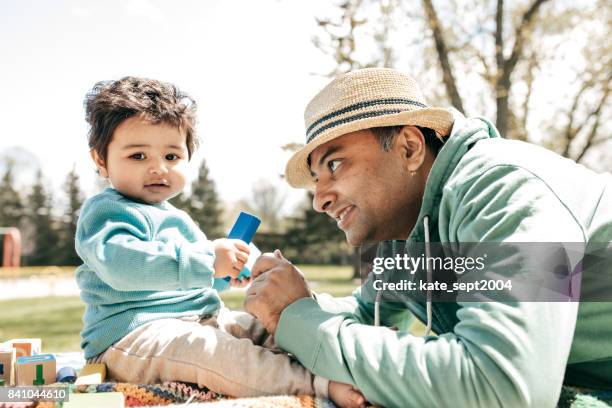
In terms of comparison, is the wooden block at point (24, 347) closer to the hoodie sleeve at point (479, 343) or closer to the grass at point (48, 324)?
the hoodie sleeve at point (479, 343)

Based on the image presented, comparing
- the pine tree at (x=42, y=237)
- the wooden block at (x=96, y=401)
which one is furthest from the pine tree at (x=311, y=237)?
the wooden block at (x=96, y=401)

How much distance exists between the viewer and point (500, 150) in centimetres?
159

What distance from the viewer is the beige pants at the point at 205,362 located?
67.9 inches

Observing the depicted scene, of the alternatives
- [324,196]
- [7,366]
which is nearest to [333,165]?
[324,196]

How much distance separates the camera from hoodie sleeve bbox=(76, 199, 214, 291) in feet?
6.04

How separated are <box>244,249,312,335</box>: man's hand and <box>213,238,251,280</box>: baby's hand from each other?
0.61 ft

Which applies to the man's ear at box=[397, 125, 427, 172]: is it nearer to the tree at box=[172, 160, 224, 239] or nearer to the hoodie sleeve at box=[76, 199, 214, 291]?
the hoodie sleeve at box=[76, 199, 214, 291]

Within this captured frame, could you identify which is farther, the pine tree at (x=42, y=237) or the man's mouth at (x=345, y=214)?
the pine tree at (x=42, y=237)

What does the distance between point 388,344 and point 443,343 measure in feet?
0.46

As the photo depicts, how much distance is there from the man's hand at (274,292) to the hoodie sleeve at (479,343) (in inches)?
3.6

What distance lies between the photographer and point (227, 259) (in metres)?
1.92

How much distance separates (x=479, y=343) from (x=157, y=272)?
1056 mm

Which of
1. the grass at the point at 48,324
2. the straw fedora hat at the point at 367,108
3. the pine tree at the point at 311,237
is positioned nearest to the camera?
the straw fedora hat at the point at 367,108

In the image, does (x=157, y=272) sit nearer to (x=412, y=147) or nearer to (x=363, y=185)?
(x=363, y=185)
